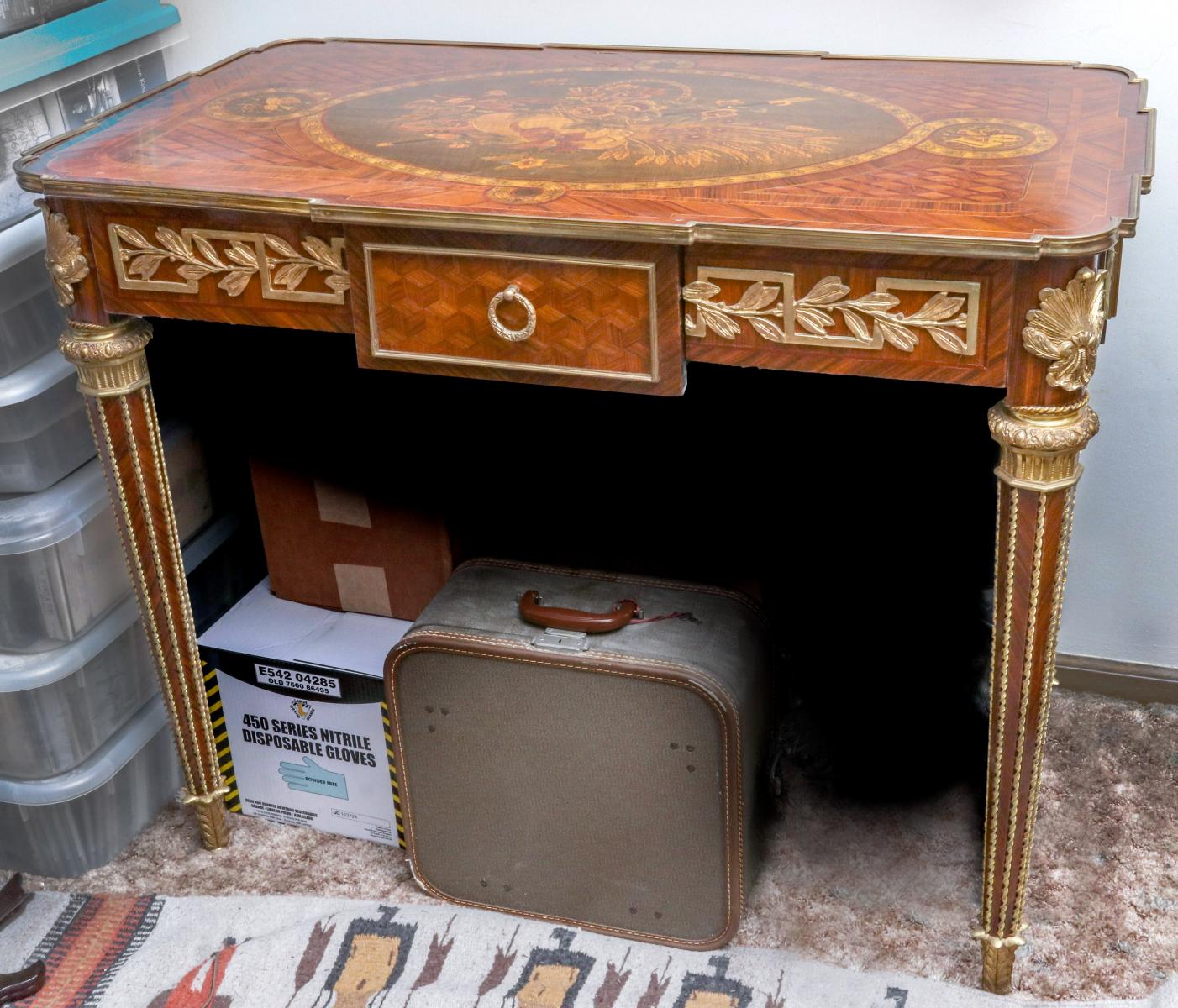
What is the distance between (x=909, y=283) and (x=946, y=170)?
0.59ft

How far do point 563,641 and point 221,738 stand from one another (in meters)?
0.54

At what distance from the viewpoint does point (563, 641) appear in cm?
146

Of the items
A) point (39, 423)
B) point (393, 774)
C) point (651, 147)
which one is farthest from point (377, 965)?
point (651, 147)

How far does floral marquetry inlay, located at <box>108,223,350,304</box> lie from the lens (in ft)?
4.20

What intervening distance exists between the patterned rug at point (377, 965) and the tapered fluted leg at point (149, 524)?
16 centimetres

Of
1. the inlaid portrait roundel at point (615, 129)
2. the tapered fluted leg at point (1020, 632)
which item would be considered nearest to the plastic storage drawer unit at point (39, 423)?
the inlaid portrait roundel at point (615, 129)

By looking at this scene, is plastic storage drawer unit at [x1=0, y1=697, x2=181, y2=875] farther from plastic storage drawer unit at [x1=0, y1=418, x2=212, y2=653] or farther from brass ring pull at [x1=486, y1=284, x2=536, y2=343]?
brass ring pull at [x1=486, y1=284, x2=536, y2=343]

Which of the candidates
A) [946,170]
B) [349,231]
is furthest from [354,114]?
[946,170]

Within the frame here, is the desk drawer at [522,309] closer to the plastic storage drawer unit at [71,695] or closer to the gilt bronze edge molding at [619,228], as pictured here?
the gilt bronze edge molding at [619,228]

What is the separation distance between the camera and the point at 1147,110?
4.50ft

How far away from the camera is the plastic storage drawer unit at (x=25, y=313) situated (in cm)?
150

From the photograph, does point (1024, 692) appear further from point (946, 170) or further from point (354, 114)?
point (354, 114)

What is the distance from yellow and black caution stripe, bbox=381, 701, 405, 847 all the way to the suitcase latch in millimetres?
246

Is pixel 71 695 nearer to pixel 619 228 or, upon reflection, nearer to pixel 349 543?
pixel 349 543
